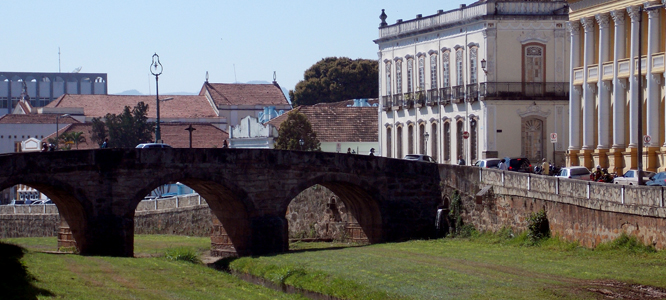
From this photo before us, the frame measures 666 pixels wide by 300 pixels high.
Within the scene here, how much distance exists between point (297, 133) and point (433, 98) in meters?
16.3

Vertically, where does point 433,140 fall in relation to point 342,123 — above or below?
below

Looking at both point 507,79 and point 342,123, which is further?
point 342,123

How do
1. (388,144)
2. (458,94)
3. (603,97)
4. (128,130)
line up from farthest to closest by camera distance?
(128,130) → (388,144) → (458,94) → (603,97)

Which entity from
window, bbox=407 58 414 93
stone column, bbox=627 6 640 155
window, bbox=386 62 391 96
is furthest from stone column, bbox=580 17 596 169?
window, bbox=386 62 391 96

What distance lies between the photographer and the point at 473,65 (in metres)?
67.1

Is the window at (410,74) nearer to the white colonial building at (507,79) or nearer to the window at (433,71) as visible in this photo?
the window at (433,71)

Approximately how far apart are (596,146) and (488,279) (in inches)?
1011

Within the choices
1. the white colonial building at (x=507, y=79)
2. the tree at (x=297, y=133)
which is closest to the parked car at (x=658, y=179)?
the white colonial building at (x=507, y=79)

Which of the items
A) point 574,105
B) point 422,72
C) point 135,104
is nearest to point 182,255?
point 574,105

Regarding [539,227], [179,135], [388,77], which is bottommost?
[539,227]

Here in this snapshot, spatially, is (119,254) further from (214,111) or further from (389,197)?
(214,111)

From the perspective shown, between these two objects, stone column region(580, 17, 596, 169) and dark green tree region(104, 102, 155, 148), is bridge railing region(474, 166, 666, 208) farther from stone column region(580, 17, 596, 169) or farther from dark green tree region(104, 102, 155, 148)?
dark green tree region(104, 102, 155, 148)

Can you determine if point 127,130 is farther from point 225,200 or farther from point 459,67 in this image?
point 225,200

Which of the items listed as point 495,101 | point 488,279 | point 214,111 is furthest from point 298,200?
point 214,111
